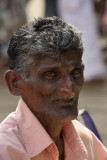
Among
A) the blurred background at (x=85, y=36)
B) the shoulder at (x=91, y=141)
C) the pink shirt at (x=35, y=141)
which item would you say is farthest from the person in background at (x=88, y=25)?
the pink shirt at (x=35, y=141)

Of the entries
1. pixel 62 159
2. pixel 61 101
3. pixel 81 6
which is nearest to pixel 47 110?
pixel 61 101

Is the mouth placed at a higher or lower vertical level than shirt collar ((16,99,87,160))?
higher

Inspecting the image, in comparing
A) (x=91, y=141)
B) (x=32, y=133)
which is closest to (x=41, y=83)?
(x=32, y=133)

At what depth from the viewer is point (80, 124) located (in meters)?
3.48

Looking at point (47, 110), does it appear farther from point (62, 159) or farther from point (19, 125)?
point (62, 159)

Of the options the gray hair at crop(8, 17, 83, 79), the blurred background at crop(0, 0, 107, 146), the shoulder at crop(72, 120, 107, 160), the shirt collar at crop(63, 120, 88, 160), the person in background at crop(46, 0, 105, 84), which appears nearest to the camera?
the gray hair at crop(8, 17, 83, 79)

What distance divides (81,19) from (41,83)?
5.49m

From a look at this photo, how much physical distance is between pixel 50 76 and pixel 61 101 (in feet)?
0.50

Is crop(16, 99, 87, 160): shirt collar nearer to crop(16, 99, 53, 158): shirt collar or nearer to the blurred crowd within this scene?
crop(16, 99, 53, 158): shirt collar

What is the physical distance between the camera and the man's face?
297 cm

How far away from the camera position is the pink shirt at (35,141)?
286 centimetres

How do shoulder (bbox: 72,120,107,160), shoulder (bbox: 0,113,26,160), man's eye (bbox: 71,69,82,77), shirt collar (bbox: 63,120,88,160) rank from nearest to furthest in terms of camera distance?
shoulder (bbox: 0,113,26,160) < man's eye (bbox: 71,69,82,77) < shirt collar (bbox: 63,120,88,160) < shoulder (bbox: 72,120,107,160)

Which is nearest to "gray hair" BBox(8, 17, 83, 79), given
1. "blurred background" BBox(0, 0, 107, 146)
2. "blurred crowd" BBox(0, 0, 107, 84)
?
"blurred background" BBox(0, 0, 107, 146)

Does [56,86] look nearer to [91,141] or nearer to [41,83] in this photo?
[41,83]
